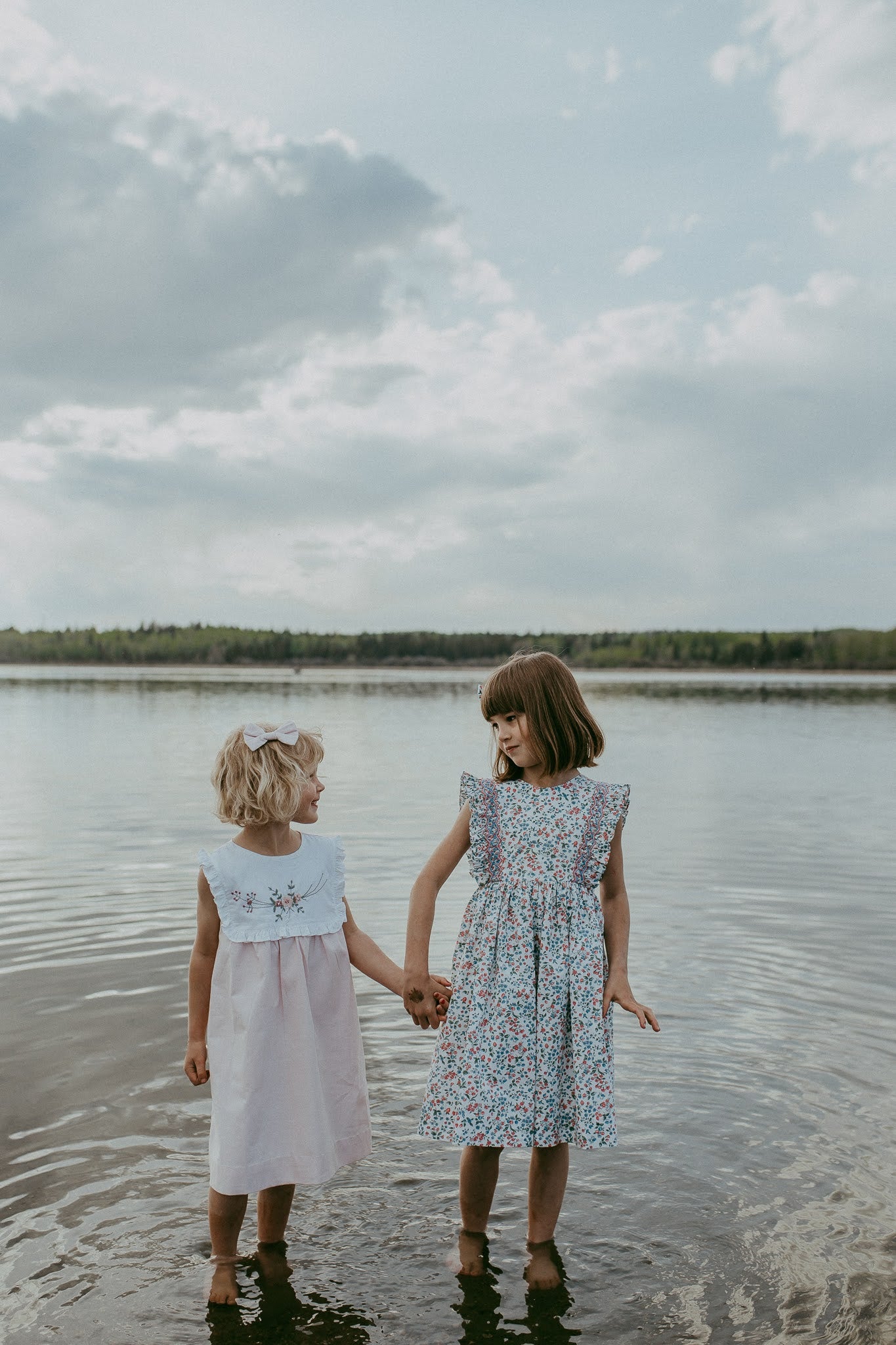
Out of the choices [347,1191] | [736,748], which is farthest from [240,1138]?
[736,748]

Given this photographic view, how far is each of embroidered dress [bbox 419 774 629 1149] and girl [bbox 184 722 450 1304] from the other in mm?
252

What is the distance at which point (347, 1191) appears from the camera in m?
3.81

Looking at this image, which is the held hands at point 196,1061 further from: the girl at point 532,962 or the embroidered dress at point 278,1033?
the girl at point 532,962

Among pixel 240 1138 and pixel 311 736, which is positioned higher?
pixel 311 736

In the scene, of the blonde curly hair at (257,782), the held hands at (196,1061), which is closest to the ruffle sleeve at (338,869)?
the blonde curly hair at (257,782)

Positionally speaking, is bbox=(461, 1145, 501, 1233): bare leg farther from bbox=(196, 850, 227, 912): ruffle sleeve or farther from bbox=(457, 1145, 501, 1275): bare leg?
bbox=(196, 850, 227, 912): ruffle sleeve

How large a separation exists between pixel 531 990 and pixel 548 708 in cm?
79

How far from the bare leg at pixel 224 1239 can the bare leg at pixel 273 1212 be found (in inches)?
3.7

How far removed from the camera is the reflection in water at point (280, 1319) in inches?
119

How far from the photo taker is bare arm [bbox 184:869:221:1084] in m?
3.19

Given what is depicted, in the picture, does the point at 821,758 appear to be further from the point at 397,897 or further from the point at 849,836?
Result: the point at 397,897

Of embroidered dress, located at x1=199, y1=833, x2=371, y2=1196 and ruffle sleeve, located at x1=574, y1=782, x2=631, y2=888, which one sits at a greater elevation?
ruffle sleeve, located at x1=574, y1=782, x2=631, y2=888

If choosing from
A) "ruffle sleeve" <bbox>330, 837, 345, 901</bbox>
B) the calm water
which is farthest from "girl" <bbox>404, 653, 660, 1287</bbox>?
the calm water

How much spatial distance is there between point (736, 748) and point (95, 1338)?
71.0ft
